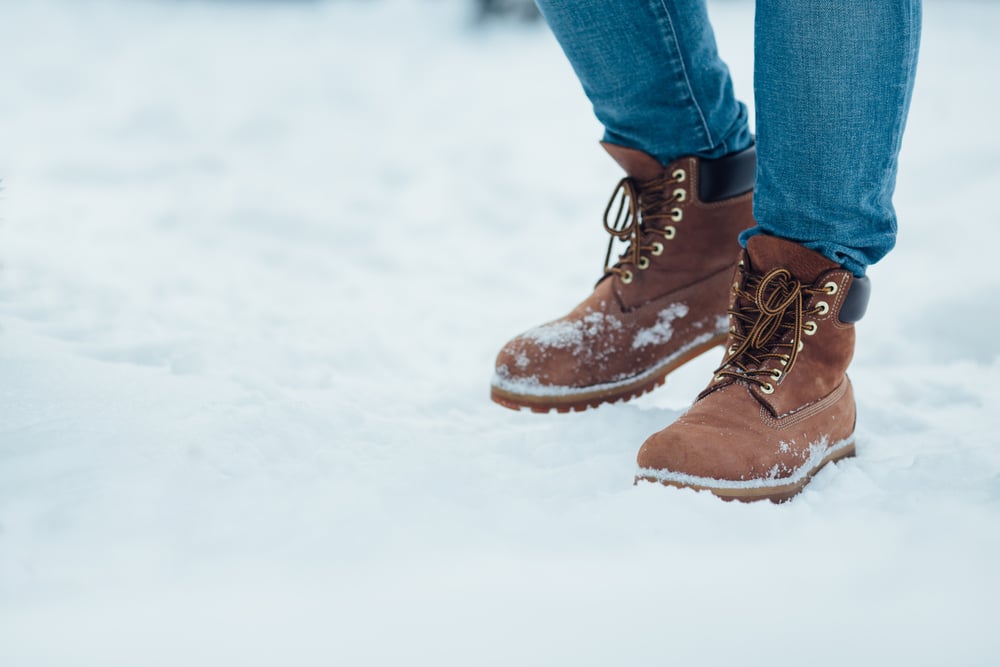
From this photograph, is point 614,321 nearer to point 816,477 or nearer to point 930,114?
point 816,477

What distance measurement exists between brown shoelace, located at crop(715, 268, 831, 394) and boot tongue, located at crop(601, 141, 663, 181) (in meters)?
0.27

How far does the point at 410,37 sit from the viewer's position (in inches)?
177

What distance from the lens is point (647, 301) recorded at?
51.2 inches

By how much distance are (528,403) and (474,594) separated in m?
0.50

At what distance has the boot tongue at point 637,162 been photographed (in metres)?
1.25

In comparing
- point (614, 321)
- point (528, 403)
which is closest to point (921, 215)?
point (614, 321)

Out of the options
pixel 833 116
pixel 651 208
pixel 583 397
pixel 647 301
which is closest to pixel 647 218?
pixel 651 208

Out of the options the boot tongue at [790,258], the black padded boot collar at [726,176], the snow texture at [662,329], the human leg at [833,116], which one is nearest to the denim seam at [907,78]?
the human leg at [833,116]

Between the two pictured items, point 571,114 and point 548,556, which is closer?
point 548,556

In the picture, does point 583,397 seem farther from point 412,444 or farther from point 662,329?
point 412,444

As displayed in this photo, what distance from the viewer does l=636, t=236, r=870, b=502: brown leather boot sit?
38.2 inches

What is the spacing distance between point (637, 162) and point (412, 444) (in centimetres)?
53

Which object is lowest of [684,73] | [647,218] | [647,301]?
[647,301]

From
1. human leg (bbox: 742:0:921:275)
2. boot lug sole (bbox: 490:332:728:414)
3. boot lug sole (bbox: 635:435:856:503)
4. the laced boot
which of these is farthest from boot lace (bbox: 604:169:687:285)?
boot lug sole (bbox: 635:435:856:503)
